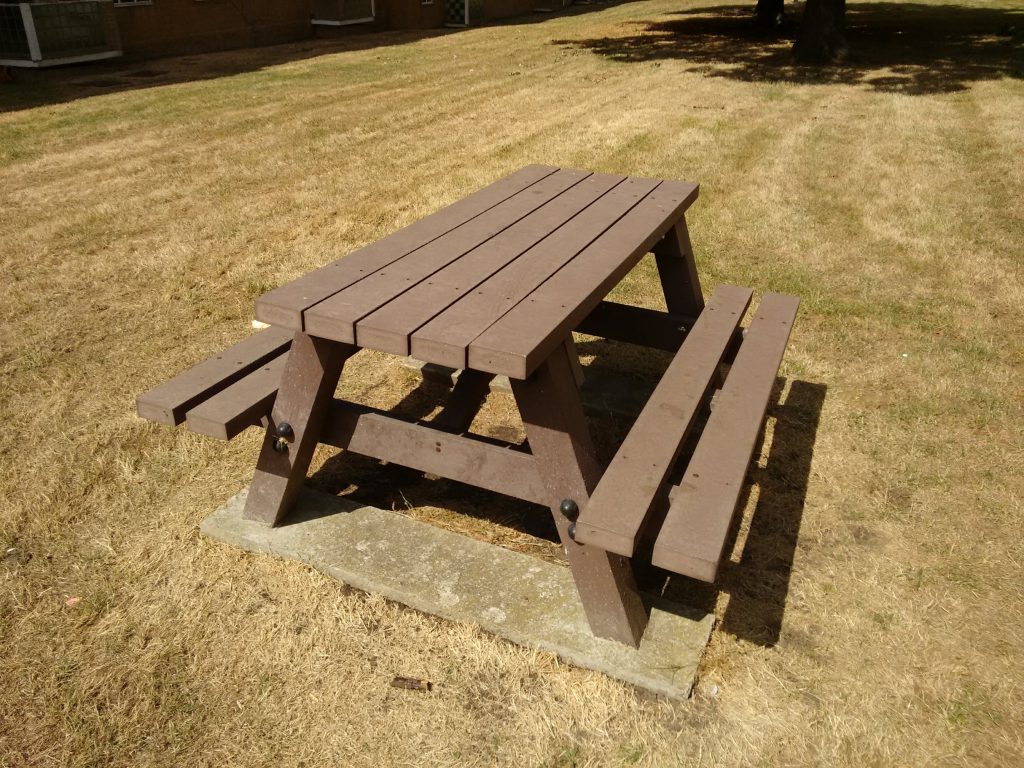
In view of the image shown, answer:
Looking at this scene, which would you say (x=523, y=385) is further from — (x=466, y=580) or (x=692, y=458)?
(x=466, y=580)

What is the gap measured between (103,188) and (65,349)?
A: 336cm

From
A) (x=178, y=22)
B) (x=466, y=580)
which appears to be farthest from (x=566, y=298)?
(x=178, y=22)

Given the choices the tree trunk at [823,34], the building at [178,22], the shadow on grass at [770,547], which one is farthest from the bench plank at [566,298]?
the building at [178,22]

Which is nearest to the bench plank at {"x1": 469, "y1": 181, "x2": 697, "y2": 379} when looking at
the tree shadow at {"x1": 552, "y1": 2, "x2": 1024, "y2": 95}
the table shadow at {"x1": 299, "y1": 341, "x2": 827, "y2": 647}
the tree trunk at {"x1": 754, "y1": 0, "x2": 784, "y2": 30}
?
the table shadow at {"x1": 299, "y1": 341, "x2": 827, "y2": 647}

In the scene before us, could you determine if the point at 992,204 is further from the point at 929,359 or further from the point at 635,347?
the point at 635,347

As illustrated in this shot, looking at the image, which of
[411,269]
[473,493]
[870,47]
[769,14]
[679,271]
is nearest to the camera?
[411,269]

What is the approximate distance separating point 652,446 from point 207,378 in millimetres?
1484

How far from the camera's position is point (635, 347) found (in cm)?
468

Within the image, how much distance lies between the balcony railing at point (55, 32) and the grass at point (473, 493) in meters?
3.97

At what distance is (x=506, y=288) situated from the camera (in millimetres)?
2635

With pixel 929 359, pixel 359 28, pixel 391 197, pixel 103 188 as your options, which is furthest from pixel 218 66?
pixel 929 359

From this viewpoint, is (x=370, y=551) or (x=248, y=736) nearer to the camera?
(x=248, y=736)

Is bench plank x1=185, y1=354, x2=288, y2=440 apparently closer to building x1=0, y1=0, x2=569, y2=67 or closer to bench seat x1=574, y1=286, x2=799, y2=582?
bench seat x1=574, y1=286, x2=799, y2=582

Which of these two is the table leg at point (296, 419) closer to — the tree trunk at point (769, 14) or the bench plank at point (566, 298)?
the bench plank at point (566, 298)
